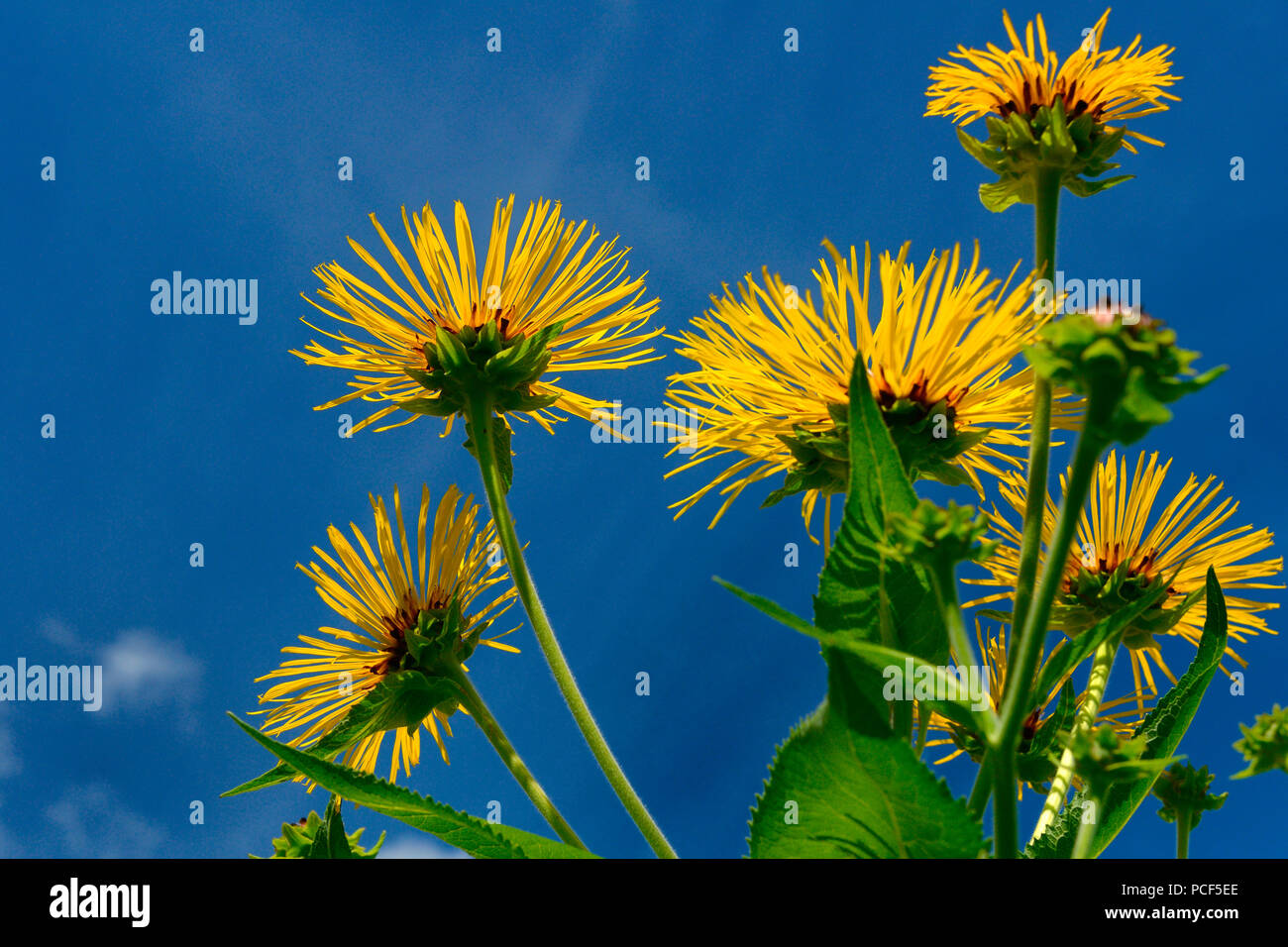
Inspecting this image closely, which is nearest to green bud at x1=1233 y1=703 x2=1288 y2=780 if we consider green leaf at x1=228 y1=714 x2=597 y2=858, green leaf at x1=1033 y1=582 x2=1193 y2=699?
green leaf at x1=1033 y1=582 x2=1193 y2=699

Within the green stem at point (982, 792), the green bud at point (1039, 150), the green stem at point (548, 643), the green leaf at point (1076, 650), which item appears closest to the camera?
the green leaf at point (1076, 650)

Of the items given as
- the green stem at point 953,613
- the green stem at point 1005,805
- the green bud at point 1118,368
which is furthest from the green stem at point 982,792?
the green bud at point 1118,368

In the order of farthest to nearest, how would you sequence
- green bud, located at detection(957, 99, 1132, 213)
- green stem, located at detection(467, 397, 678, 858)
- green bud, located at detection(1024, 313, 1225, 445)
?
green bud, located at detection(957, 99, 1132, 213) → green stem, located at detection(467, 397, 678, 858) → green bud, located at detection(1024, 313, 1225, 445)

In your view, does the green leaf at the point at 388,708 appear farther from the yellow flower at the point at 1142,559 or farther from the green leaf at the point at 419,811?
the yellow flower at the point at 1142,559

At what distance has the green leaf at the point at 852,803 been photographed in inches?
29.0

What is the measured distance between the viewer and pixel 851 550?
2.64 ft

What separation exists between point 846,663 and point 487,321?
3.03 feet

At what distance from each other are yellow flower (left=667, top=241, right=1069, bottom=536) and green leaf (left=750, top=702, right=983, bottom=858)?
0.50 metres

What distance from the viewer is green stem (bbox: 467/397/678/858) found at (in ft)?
3.70

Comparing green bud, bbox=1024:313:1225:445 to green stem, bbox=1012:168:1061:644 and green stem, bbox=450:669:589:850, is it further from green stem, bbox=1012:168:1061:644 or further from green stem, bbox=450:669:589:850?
green stem, bbox=450:669:589:850

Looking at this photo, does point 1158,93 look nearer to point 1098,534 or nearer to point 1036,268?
point 1036,268

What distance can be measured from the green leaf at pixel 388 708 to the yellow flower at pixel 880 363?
49cm
